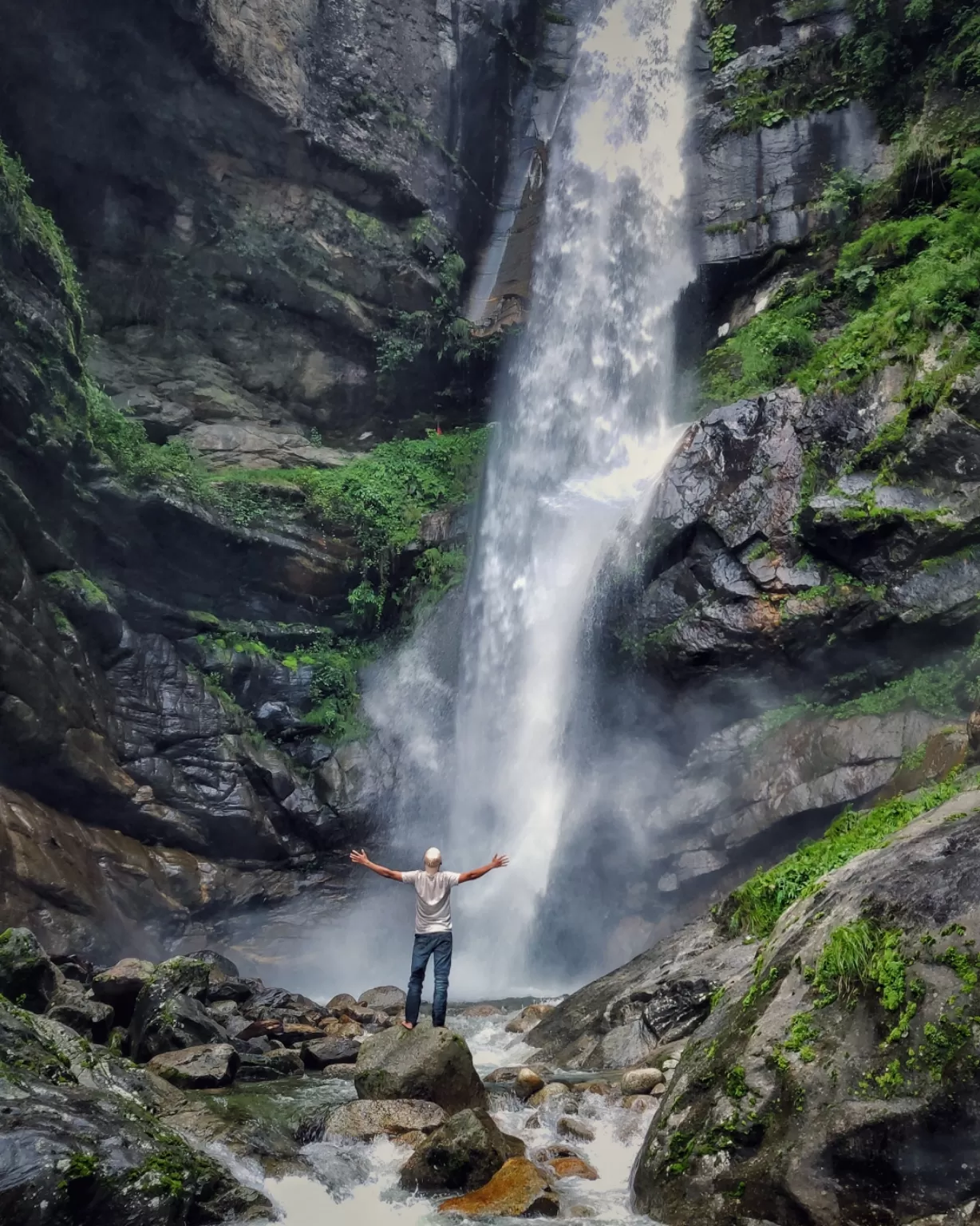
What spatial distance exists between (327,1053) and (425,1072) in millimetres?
2586

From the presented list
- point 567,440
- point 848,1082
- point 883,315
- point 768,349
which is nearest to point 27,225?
point 567,440

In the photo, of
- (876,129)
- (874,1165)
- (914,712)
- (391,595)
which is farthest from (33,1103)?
(876,129)

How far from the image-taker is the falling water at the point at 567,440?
56.7ft

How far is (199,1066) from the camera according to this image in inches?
277

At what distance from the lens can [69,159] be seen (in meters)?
19.6

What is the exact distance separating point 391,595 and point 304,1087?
45.9 feet

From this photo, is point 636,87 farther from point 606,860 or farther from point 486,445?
point 606,860

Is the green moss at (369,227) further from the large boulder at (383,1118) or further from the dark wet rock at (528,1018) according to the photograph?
the large boulder at (383,1118)

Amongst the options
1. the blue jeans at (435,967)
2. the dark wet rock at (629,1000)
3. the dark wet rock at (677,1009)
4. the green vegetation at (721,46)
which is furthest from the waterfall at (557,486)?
the blue jeans at (435,967)

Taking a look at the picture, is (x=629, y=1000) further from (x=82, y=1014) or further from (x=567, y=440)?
(x=567, y=440)

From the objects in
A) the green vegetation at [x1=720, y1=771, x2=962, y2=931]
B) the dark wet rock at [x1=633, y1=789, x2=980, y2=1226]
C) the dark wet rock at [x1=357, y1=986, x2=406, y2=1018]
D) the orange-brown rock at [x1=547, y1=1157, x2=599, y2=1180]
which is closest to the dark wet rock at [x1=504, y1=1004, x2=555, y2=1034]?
the dark wet rock at [x1=357, y1=986, x2=406, y2=1018]

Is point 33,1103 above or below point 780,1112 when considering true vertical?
above

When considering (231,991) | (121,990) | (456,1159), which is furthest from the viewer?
(231,991)

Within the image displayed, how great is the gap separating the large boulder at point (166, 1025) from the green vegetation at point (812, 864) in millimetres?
5100
